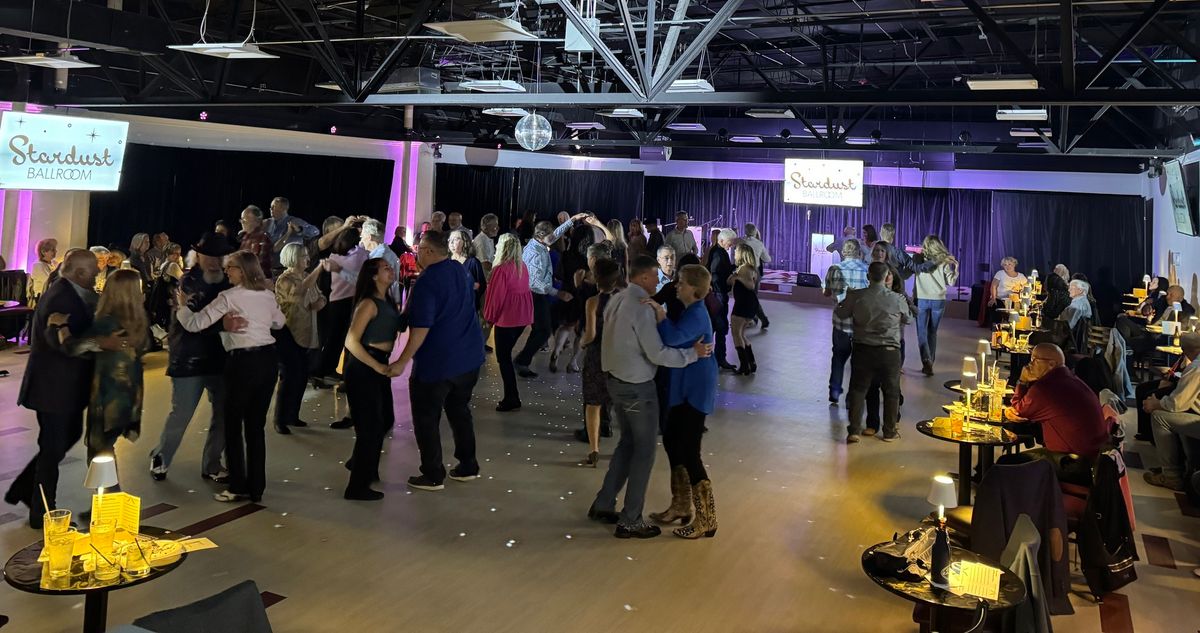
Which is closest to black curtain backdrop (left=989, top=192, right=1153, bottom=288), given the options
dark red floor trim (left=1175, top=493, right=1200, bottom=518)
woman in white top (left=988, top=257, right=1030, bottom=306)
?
woman in white top (left=988, top=257, right=1030, bottom=306)

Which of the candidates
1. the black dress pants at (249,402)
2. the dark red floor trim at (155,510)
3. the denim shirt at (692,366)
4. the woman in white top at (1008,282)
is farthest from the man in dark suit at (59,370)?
the woman in white top at (1008,282)

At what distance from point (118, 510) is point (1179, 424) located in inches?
228

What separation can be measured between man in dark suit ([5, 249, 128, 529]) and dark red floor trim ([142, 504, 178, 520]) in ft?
1.52

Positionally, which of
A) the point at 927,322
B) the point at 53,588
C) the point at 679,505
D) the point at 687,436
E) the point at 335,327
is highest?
the point at 927,322

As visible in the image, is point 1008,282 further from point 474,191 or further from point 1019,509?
point 474,191

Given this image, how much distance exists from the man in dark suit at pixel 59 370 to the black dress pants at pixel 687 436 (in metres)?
2.60

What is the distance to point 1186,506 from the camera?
5.45 meters

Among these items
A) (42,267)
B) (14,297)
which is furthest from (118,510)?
(14,297)

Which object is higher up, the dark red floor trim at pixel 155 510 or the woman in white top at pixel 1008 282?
the woman in white top at pixel 1008 282

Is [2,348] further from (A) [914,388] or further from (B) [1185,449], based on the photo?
(B) [1185,449]

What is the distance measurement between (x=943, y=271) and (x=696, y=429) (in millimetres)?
5814

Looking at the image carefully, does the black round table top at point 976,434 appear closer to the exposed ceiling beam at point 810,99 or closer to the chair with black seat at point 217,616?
the exposed ceiling beam at point 810,99

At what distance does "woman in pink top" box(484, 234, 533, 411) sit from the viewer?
7270mm

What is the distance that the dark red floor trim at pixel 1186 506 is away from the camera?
5.33 metres
